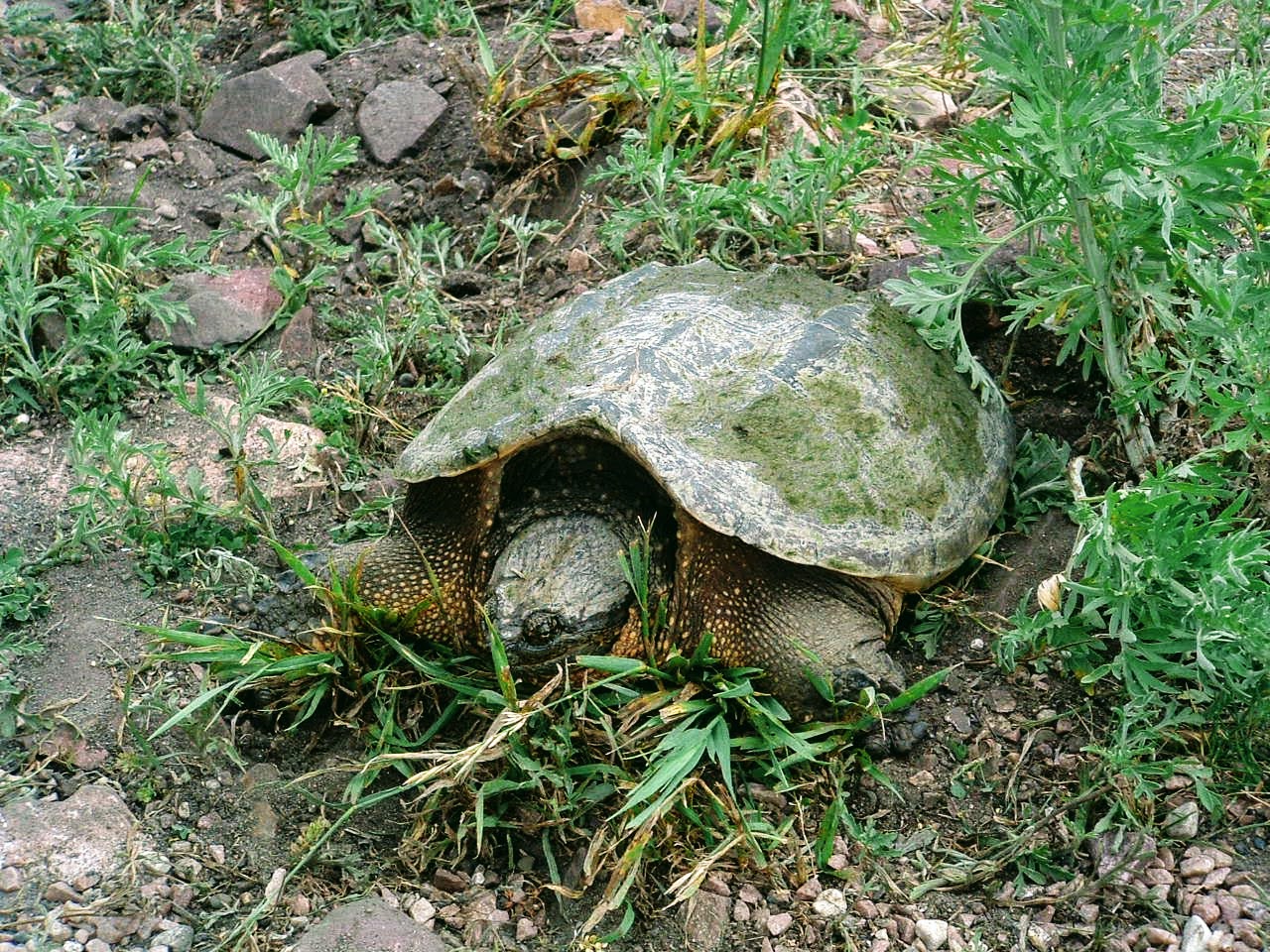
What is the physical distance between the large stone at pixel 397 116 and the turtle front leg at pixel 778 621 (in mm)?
2307

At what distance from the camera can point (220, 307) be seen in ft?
12.3

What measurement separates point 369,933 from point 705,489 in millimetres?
1077

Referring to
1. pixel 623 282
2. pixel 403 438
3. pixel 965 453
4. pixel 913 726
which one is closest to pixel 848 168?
pixel 623 282

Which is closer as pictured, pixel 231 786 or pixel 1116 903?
pixel 1116 903

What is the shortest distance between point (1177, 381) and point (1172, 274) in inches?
10.8

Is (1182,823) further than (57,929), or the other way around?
(1182,823)

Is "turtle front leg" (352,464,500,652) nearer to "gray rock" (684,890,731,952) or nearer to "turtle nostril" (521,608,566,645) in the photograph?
"turtle nostril" (521,608,566,645)

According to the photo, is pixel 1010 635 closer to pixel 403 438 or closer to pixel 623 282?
pixel 623 282

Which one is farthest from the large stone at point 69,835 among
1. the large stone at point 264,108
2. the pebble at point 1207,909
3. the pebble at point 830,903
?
the large stone at point 264,108

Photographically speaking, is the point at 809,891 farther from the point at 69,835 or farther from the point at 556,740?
the point at 69,835

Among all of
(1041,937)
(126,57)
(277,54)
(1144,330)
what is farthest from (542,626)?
(126,57)

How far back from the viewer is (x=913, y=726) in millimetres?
2686

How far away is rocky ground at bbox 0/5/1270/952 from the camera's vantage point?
7.55ft

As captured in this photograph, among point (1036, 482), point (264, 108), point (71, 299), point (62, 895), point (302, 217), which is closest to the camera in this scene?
point (62, 895)
